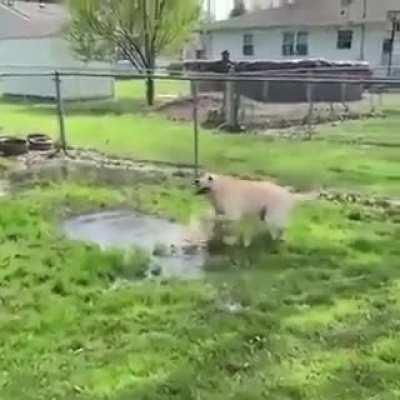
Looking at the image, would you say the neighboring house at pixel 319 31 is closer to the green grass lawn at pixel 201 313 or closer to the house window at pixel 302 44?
the house window at pixel 302 44

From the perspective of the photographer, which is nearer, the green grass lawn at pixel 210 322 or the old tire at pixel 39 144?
the green grass lawn at pixel 210 322

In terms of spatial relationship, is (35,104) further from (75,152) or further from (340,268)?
(340,268)

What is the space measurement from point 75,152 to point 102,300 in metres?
7.51

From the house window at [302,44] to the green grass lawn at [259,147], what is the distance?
55.3ft

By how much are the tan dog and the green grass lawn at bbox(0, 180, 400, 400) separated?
24cm

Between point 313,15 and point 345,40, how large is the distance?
1947 mm

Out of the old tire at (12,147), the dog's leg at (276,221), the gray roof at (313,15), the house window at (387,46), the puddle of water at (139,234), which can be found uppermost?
the gray roof at (313,15)

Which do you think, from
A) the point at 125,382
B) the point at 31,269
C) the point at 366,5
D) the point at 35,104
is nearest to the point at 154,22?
the point at 35,104

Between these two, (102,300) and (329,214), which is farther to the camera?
(329,214)

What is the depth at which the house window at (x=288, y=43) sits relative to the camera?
36.2 m

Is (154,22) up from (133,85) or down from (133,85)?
up

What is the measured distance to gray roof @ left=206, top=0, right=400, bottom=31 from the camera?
1388 inches

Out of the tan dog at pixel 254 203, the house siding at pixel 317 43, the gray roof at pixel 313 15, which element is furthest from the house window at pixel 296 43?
the tan dog at pixel 254 203

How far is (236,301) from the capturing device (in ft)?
16.6
